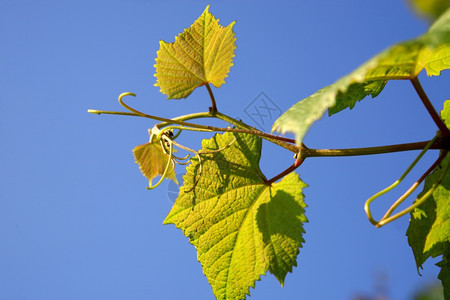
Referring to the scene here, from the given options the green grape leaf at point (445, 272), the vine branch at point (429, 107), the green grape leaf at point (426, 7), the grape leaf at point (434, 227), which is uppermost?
the green grape leaf at point (426, 7)

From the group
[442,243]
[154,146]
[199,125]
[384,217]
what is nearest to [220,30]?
[199,125]

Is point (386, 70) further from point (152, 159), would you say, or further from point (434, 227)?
point (152, 159)

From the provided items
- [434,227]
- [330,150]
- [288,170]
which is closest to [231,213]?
[288,170]

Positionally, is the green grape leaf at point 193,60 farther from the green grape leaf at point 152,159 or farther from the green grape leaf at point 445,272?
the green grape leaf at point 445,272

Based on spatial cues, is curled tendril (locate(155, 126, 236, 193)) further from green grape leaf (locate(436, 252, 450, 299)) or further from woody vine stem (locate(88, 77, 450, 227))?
green grape leaf (locate(436, 252, 450, 299))

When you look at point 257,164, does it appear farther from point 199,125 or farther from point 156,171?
point 156,171

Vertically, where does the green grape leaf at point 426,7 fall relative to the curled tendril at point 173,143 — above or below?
above

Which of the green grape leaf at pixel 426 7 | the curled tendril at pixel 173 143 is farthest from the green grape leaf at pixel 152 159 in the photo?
the green grape leaf at pixel 426 7
